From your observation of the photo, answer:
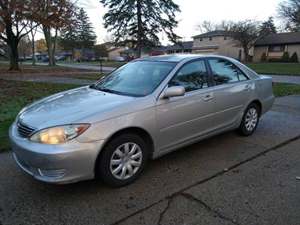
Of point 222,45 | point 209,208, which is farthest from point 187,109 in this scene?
point 222,45

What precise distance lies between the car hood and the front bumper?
25cm

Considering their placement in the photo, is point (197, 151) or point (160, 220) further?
point (197, 151)

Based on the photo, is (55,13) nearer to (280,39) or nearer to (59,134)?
(59,134)

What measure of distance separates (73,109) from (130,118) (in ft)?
2.16

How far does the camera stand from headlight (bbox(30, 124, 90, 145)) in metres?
2.90

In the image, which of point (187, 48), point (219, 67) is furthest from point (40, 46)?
point (219, 67)

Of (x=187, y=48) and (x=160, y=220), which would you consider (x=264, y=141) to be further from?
(x=187, y=48)

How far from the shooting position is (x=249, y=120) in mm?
5156

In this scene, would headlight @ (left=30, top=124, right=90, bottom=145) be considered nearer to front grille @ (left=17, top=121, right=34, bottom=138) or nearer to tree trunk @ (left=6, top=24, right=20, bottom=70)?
front grille @ (left=17, top=121, right=34, bottom=138)

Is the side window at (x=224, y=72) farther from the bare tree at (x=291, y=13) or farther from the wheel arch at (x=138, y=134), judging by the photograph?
the bare tree at (x=291, y=13)

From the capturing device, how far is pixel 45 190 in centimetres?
325

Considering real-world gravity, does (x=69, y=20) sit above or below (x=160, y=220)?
above

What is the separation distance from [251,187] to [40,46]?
10627 cm

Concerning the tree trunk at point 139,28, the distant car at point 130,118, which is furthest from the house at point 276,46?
the distant car at point 130,118
